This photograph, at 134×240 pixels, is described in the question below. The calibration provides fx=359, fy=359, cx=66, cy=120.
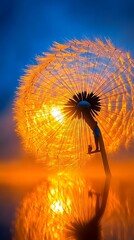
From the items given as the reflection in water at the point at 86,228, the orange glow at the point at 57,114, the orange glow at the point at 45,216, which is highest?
→ the orange glow at the point at 57,114

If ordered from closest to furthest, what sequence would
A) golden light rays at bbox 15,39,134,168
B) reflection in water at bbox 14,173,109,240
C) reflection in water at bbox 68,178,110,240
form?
reflection in water at bbox 68,178,110,240, reflection in water at bbox 14,173,109,240, golden light rays at bbox 15,39,134,168

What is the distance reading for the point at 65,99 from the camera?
14.0 meters

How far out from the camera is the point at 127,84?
14.0m

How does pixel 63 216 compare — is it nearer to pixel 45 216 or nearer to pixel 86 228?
pixel 45 216

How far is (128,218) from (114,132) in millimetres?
10098

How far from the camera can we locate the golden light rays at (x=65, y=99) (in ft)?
45.4

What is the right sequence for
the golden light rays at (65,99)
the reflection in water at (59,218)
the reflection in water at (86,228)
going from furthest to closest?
the golden light rays at (65,99) → the reflection in water at (59,218) → the reflection in water at (86,228)

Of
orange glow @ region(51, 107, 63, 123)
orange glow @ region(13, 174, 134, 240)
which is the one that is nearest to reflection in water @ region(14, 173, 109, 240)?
orange glow @ region(13, 174, 134, 240)

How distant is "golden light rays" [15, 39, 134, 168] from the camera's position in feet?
45.4

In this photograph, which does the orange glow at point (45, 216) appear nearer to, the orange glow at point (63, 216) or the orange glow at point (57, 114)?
the orange glow at point (63, 216)

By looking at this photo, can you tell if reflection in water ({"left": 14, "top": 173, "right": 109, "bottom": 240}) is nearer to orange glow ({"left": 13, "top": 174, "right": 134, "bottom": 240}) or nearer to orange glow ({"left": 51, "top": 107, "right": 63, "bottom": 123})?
orange glow ({"left": 13, "top": 174, "right": 134, "bottom": 240})

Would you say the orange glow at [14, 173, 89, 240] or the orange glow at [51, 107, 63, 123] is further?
the orange glow at [51, 107, 63, 123]

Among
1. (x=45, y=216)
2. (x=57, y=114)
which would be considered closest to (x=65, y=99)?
(x=57, y=114)

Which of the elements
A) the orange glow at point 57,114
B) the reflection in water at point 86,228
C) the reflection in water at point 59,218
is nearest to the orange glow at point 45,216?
the reflection in water at point 59,218
